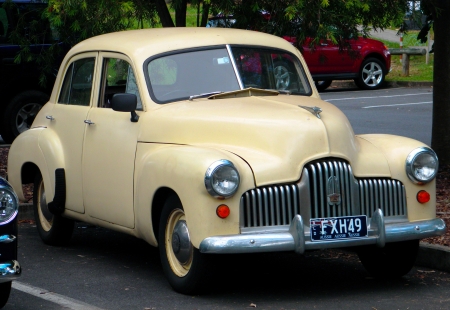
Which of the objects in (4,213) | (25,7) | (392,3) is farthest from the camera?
(25,7)

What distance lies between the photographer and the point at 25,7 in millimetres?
12773

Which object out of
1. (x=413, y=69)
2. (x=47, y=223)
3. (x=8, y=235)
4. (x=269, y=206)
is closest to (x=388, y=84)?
(x=413, y=69)

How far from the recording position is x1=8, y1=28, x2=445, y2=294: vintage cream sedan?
6.09 m

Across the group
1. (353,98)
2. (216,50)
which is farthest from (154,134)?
(353,98)

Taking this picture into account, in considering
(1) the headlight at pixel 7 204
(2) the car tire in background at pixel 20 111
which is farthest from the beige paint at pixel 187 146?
(2) the car tire in background at pixel 20 111

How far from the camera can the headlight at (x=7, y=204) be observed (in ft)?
18.5

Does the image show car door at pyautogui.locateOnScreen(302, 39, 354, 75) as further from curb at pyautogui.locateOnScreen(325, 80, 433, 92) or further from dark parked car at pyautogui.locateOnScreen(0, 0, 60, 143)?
dark parked car at pyautogui.locateOnScreen(0, 0, 60, 143)

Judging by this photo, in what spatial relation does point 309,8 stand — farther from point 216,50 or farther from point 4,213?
point 4,213

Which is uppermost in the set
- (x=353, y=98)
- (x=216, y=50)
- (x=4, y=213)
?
(x=216, y=50)

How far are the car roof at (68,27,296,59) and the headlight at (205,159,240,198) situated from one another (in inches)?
66.9

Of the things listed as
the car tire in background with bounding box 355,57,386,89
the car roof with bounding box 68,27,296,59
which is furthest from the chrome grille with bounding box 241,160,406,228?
the car tire in background with bounding box 355,57,386,89

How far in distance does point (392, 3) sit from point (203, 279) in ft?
14.7

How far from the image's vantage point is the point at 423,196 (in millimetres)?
6574

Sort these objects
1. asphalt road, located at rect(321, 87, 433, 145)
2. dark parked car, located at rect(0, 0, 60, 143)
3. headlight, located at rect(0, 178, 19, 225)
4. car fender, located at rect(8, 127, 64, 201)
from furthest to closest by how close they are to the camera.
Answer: asphalt road, located at rect(321, 87, 433, 145) → dark parked car, located at rect(0, 0, 60, 143) → car fender, located at rect(8, 127, 64, 201) → headlight, located at rect(0, 178, 19, 225)
